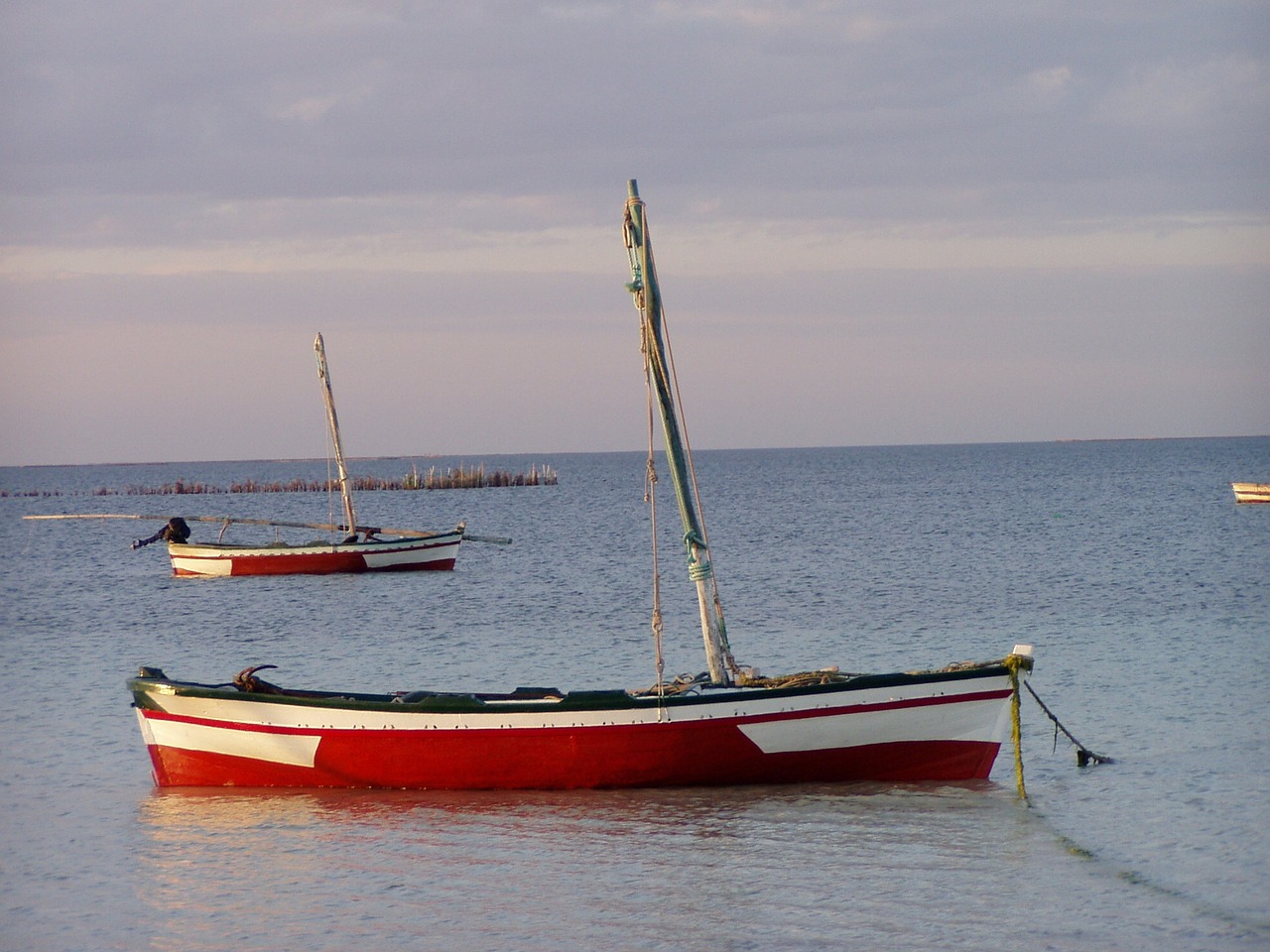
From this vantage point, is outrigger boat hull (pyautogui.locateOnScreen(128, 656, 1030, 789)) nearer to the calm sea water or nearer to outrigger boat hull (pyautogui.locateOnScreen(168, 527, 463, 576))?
Result: the calm sea water

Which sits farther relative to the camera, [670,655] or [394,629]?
[394,629]

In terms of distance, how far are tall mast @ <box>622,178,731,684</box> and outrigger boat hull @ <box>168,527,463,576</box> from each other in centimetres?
2908

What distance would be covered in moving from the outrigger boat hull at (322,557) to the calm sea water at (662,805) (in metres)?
1.25

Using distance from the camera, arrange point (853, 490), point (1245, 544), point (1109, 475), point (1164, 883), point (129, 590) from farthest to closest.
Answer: point (1109, 475)
point (853, 490)
point (1245, 544)
point (129, 590)
point (1164, 883)

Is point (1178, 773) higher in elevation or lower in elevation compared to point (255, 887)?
lower

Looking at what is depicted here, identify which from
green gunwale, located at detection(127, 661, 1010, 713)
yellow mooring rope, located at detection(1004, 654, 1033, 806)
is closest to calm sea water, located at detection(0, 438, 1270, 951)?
yellow mooring rope, located at detection(1004, 654, 1033, 806)

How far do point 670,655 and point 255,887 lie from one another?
593 inches

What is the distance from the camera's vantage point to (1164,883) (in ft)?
42.0

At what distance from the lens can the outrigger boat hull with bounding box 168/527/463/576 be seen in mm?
45219

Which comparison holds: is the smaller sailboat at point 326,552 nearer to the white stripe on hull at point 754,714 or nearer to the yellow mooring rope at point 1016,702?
the white stripe on hull at point 754,714

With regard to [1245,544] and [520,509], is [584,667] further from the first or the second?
[520,509]

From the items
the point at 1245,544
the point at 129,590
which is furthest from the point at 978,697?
the point at 1245,544

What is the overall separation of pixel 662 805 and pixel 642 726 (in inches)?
38.4

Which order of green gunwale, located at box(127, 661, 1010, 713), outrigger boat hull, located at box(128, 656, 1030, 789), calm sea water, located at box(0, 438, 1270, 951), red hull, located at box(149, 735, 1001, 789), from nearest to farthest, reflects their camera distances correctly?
calm sea water, located at box(0, 438, 1270, 951), green gunwale, located at box(127, 661, 1010, 713), outrigger boat hull, located at box(128, 656, 1030, 789), red hull, located at box(149, 735, 1001, 789)
